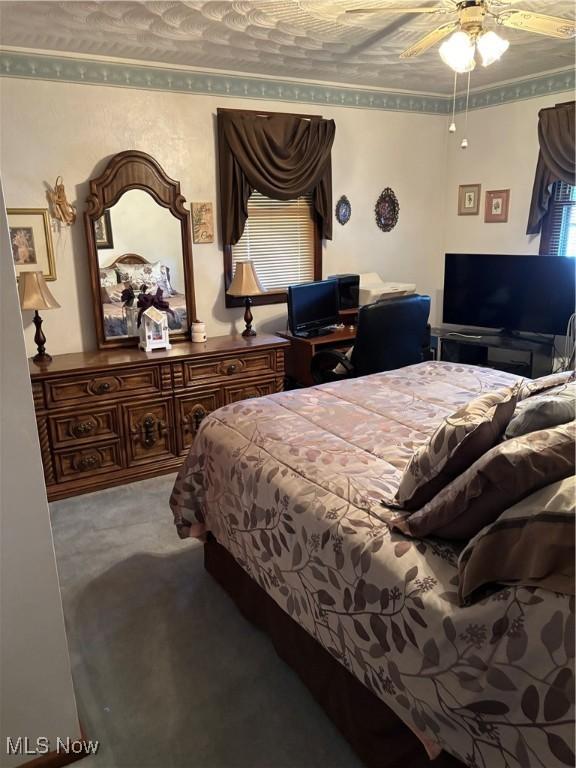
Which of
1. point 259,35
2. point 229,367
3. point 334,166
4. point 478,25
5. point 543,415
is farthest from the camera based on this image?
point 334,166

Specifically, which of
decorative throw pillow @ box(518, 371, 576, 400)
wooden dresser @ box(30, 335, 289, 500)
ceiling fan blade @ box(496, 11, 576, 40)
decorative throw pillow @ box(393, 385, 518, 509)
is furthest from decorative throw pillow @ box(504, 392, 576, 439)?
wooden dresser @ box(30, 335, 289, 500)

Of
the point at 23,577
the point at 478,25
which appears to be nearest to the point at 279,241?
the point at 478,25

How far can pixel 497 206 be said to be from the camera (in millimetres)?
4625

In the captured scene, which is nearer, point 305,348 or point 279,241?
point 305,348

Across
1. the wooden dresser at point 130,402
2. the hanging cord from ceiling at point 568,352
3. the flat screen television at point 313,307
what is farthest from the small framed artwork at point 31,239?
the hanging cord from ceiling at point 568,352

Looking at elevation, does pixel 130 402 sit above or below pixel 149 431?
→ above

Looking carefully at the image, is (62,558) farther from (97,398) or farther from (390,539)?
(390,539)

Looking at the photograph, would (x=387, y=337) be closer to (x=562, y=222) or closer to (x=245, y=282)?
(x=245, y=282)

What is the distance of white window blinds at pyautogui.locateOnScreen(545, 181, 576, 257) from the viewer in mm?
4203

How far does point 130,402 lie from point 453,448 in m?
2.45

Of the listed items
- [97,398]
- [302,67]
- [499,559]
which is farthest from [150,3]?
[499,559]

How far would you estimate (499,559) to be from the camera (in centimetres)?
118

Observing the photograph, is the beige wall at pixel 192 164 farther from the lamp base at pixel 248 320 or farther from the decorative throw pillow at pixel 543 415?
the decorative throw pillow at pixel 543 415

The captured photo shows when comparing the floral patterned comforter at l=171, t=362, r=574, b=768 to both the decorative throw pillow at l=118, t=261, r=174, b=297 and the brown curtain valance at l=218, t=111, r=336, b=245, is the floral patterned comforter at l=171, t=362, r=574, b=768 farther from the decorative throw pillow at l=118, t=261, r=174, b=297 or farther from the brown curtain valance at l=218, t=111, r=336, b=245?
the brown curtain valance at l=218, t=111, r=336, b=245
